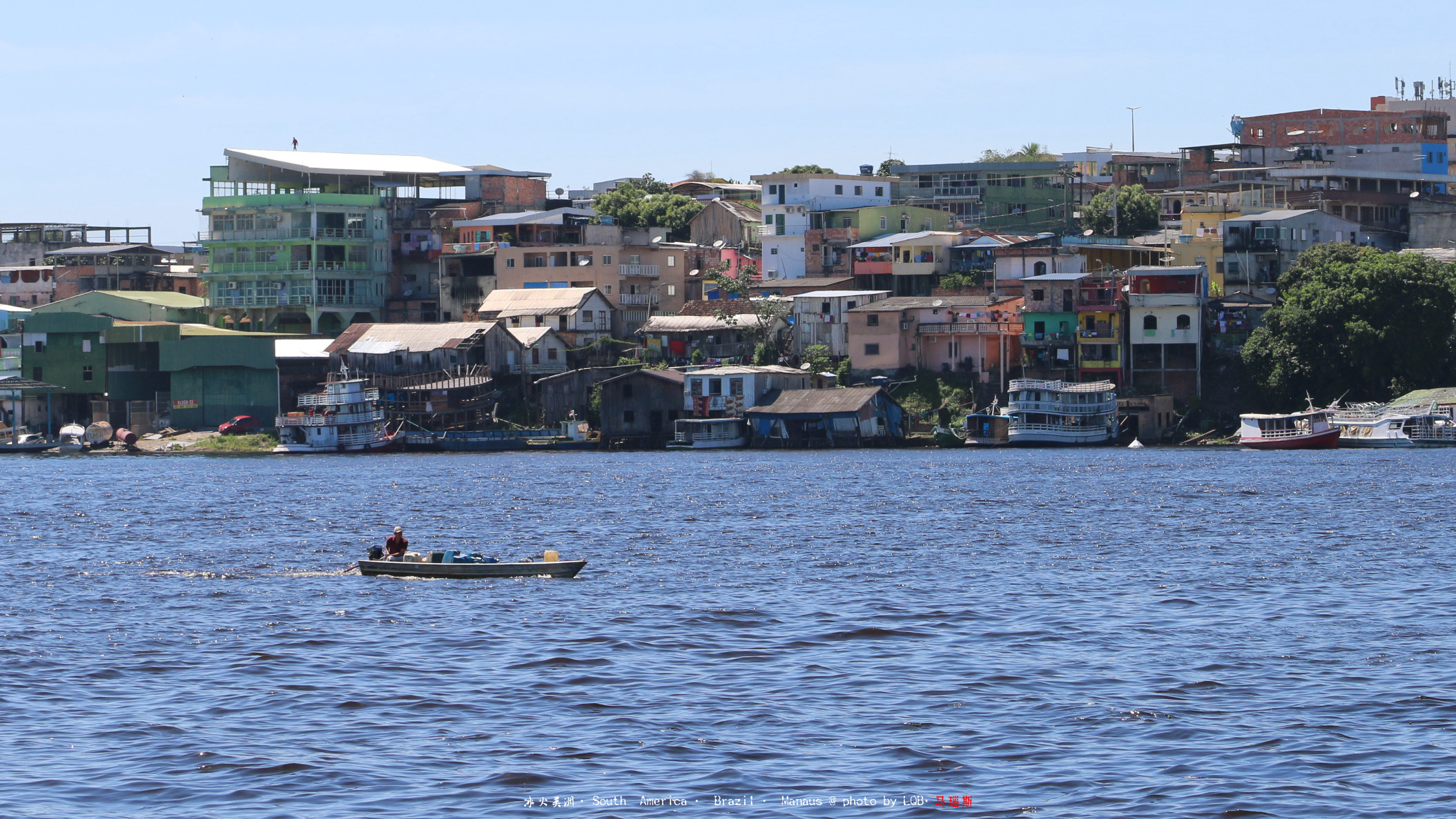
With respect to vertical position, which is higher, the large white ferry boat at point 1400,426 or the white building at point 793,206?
the white building at point 793,206

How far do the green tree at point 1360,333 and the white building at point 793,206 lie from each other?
124ft

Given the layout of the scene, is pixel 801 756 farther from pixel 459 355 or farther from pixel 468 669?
pixel 459 355

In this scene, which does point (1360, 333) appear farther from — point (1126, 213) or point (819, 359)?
point (1126, 213)

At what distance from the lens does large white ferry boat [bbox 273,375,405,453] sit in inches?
4077

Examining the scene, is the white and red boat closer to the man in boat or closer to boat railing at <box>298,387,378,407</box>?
boat railing at <box>298,387,378,407</box>

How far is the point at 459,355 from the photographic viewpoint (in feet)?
353

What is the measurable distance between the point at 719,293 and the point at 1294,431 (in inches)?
1707

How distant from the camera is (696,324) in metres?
111

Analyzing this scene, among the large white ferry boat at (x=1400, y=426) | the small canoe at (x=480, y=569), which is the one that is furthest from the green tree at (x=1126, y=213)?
the small canoe at (x=480, y=569)

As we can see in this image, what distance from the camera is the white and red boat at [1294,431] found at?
88688 millimetres

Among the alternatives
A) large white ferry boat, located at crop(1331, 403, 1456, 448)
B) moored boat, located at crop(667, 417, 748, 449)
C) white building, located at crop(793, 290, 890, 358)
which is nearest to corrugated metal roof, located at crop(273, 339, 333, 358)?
moored boat, located at crop(667, 417, 748, 449)

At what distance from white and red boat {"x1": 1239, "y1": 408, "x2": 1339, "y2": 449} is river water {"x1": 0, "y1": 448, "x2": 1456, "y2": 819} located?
2502cm

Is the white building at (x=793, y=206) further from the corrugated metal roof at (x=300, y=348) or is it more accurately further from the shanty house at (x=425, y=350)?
the corrugated metal roof at (x=300, y=348)

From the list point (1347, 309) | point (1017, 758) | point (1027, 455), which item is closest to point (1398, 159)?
point (1347, 309)
